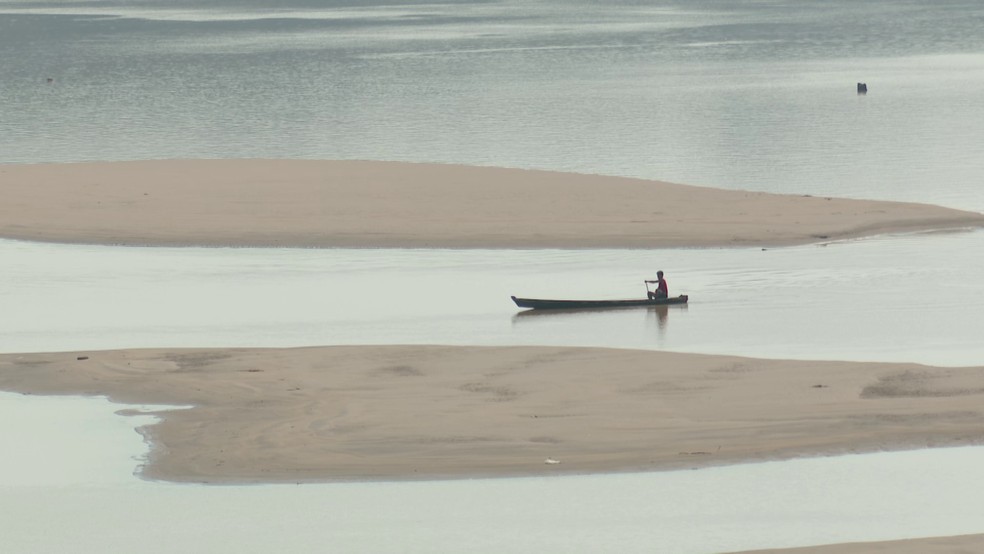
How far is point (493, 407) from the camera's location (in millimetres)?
22547

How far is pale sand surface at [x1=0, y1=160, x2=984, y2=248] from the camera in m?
39.2

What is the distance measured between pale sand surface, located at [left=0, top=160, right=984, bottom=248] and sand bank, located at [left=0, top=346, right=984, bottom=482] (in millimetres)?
12904

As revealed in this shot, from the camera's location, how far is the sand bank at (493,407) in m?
20.6

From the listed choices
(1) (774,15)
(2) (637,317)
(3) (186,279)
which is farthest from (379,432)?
(1) (774,15)

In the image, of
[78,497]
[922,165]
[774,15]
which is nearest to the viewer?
[78,497]

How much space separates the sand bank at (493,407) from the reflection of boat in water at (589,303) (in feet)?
13.4

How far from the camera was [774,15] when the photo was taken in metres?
175

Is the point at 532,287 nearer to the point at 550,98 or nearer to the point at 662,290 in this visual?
the point at 662,290

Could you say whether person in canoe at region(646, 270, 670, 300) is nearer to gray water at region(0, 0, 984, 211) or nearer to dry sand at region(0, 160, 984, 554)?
dry sand at region(0, 160, 984, 554)

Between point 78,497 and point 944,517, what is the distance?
30.9 ft

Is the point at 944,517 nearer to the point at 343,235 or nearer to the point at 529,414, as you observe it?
the point at 529,414

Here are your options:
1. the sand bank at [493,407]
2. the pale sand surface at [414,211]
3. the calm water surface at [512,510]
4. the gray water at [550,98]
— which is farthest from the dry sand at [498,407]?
the gray water at [550,98]

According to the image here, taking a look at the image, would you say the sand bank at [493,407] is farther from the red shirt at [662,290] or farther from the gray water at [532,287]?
the red shirt at [662,290]

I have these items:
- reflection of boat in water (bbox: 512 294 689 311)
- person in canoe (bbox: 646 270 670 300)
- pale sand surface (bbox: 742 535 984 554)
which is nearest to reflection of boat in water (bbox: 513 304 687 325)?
reflection of boat in water (bbox: 512 294 689 311)
